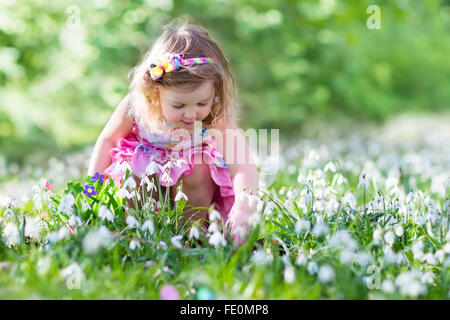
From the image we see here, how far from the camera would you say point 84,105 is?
6.09 metres

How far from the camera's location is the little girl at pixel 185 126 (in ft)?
8.66

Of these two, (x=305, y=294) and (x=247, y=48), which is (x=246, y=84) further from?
(x=305, y=294)

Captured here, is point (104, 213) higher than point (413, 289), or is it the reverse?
point (104, 213)

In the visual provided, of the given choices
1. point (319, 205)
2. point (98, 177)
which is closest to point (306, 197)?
point (319, 205)

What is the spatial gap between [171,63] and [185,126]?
13.8 inches

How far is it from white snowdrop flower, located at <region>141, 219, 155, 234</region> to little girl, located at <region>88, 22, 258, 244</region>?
494 millimetres

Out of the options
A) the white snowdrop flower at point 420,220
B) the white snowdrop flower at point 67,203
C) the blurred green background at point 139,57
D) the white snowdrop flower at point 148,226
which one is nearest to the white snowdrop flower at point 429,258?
the white snowdrop flower at point 420,220

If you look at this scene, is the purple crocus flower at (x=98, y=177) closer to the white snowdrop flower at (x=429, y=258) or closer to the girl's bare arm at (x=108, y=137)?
the girl's bare arm at (x=108, y=137)

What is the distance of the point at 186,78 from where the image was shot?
2615mm

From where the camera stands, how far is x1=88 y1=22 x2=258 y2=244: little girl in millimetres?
2641

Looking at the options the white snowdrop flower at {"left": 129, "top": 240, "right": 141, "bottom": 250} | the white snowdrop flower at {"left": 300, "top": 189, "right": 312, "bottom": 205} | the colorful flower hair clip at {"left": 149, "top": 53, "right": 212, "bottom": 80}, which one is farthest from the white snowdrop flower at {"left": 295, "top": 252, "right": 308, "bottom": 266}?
the colorful flower hair clip at {"left": 149, "top": 53, "right": 212, "bottom": 80}

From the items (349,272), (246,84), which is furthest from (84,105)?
(349,272)

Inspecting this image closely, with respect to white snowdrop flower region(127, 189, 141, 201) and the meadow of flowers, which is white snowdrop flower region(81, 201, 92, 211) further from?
white snowdrop flower region(127, 189, 141, 201)

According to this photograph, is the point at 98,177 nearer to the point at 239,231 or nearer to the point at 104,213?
the point at 104,213
